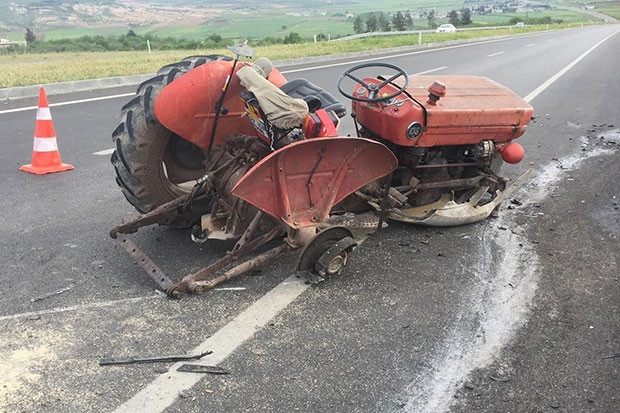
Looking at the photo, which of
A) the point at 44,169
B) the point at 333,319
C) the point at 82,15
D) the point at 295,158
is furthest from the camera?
the point at 82,15

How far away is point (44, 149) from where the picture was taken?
243 inches

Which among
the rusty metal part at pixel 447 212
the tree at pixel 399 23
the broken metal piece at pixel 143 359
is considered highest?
the broken metal piece at pixel 143 359

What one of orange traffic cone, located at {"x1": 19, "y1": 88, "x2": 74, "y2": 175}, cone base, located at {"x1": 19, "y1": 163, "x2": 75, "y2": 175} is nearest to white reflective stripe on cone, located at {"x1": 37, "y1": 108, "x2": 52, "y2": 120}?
orange traffic cone, located at {"x1": 19, "y1": 88, "x2": 74, "y2": 175}

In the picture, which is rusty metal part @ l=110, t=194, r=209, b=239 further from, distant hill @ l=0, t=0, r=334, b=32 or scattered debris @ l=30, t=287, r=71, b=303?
distant hill @ l=0, t=0, r=334, b=32

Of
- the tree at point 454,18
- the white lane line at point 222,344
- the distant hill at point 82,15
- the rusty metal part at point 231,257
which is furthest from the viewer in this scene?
the tree at point 454,18

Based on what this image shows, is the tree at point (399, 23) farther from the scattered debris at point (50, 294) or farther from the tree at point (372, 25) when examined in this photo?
the scattered debris at point (50, 294)

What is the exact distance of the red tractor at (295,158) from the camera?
3510mm

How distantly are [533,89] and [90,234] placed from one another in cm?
1116

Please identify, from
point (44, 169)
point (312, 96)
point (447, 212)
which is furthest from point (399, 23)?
point (312, 96)

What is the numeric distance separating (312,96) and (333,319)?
1.50 m

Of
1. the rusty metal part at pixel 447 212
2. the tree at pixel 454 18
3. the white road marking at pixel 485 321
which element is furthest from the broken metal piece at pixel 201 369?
the tree at pixel 454 18

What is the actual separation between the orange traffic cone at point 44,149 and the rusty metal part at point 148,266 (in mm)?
2886

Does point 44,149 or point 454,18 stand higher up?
point 44,149

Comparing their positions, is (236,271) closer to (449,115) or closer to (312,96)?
(312,96)
